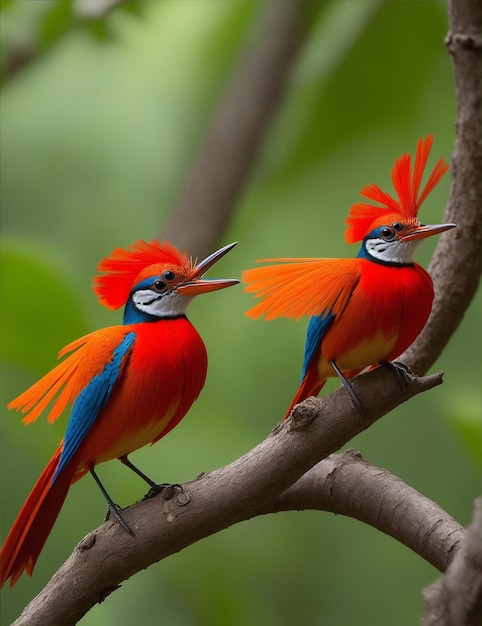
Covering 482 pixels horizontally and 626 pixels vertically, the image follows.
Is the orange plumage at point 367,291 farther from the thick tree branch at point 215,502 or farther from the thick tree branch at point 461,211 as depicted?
the thick tree branch at point 461,211

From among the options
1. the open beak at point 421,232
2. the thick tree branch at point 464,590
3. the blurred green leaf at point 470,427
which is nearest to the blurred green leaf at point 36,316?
the blurred green leaf at point 470,427

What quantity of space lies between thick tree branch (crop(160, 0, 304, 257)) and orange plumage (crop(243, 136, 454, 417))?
1129 millimetres

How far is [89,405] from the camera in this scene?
137 cm

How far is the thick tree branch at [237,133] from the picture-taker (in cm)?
262

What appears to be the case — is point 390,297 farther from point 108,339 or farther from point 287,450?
point 108,339

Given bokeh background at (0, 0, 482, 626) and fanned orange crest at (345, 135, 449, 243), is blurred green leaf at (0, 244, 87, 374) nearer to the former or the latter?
bokeh background at (0, 0, 482, 626)

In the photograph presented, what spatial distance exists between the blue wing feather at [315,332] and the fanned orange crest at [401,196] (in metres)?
0.17

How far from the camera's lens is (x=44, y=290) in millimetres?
2592

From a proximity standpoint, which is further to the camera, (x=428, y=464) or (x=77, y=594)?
(x=428, y=464)

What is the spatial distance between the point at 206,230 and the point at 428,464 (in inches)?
40.2

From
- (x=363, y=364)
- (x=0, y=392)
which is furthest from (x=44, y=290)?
(x=363, y=364)

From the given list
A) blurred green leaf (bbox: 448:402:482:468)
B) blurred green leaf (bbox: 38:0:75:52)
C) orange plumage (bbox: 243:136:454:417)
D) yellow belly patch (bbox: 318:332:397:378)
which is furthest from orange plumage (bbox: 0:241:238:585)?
blurred green leaf (bbox: 38:0:75:52)

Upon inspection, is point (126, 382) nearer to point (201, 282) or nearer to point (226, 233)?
point (201, 282)

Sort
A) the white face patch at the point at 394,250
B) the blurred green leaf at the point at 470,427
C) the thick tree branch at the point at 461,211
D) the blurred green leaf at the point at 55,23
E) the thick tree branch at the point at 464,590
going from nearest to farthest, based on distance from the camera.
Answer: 1. the thick tree branch at the point at 464,590
2. the white face patch at the point at 394,250
3. the thick tree branch at the point at 461,211
4. the blurred green leaf at the point at 470,427
5. the blurred green leaf at the point at 55,23
